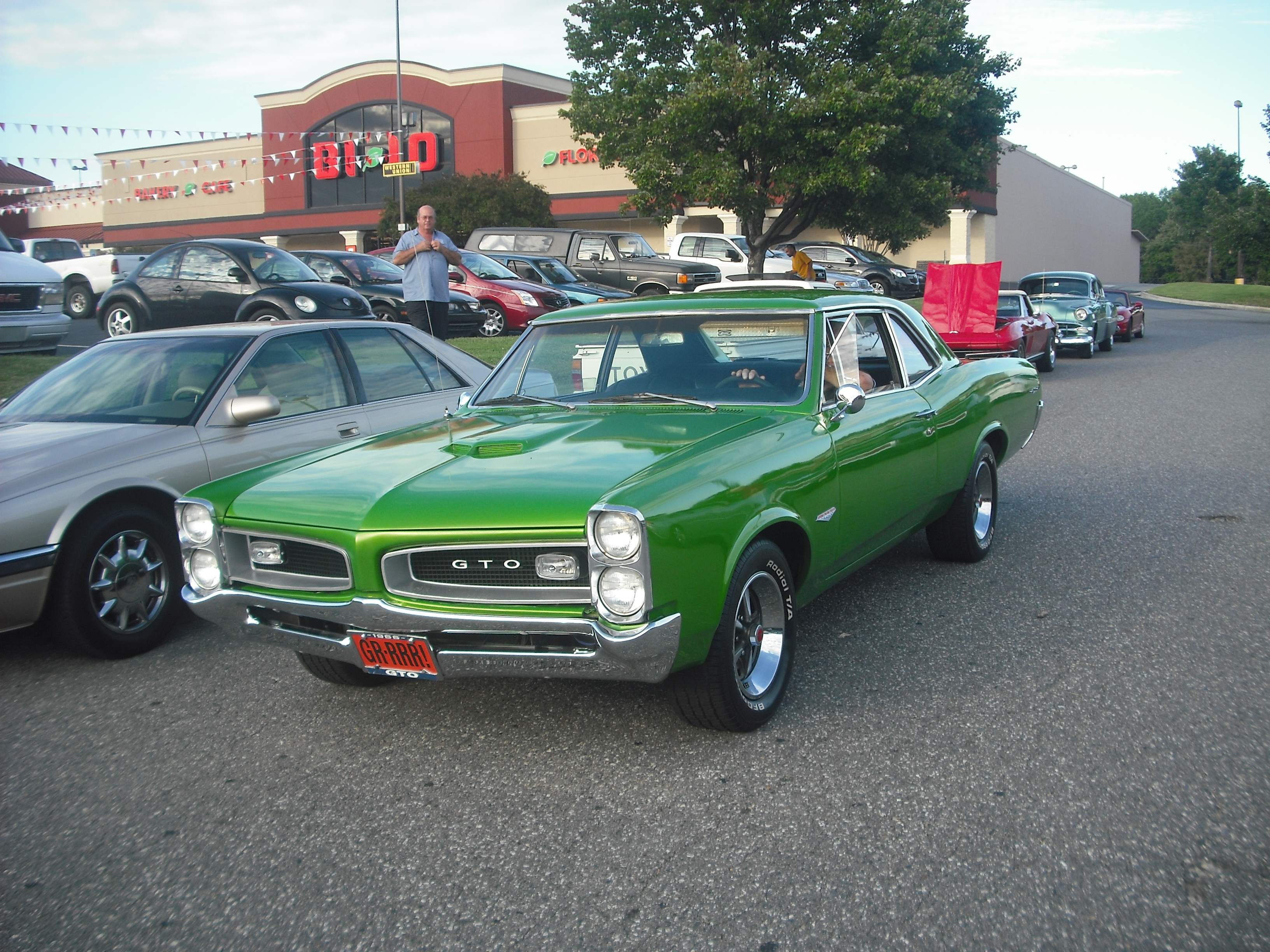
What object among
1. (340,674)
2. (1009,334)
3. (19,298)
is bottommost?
(340,674)

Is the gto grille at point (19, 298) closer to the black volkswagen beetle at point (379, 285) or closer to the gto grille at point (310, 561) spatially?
the black volkswagen beetle at point (379, 285)

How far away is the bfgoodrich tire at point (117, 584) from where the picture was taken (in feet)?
14.8

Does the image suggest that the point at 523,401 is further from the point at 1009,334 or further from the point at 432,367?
the point at 1009,334

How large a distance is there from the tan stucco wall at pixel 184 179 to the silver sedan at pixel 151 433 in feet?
152

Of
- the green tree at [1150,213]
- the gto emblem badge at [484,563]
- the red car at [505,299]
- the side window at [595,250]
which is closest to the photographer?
the gto emblem badge at [484,563]

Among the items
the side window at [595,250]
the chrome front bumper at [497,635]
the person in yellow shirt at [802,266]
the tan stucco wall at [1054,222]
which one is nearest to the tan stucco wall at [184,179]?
the side window at [595,250]

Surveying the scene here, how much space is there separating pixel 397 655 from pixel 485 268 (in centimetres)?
1605

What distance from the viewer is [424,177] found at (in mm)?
43125

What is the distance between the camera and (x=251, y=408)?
5125mm

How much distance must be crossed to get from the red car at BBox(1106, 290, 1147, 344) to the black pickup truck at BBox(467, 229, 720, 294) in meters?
8.90

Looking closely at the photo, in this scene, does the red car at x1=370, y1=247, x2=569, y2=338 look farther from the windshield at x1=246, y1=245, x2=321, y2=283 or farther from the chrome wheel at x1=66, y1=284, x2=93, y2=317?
the chrome wheel at x1=66, y1=284, x2=93, y2=317

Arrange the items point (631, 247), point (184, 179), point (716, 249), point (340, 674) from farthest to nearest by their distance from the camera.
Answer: point (184, 179)
point (716, 249)
point (631, 247)
point (340, 674)

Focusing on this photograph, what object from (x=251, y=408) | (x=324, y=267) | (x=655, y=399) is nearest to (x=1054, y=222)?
(x=324, y=267)

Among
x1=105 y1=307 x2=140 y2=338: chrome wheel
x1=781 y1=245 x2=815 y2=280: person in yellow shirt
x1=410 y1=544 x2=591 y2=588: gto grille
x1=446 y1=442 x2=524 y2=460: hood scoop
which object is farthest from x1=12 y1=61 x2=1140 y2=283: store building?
x1=410 y1=544 x2=591 y2=588: gto grille
